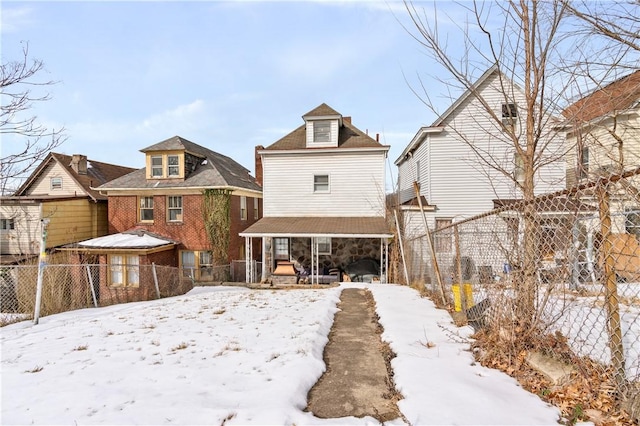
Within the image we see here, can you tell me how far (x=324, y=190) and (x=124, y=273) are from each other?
11109mm

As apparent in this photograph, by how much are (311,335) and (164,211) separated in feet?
51.4

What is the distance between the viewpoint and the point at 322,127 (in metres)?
17.0

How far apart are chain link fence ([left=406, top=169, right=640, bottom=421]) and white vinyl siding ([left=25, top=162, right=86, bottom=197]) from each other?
24.4 meters

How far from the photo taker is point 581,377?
2961 mm

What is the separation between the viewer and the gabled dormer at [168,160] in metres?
18.1

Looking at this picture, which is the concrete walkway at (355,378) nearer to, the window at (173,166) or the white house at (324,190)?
the white house at (324,190)

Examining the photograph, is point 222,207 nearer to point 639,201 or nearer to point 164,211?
point 164,211

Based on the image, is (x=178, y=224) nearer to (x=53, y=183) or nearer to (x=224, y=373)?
(x=53, y=183)

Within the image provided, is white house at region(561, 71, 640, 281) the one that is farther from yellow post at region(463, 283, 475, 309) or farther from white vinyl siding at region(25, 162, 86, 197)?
white vinyl siding at region(25, 162, 86, 197)

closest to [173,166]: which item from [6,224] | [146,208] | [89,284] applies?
[146,208]

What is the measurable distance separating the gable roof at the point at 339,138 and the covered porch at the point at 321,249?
389 centimetres

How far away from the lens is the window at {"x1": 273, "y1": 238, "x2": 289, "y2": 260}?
54.9 feet

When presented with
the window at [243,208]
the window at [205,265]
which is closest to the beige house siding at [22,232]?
the window at [205,265]

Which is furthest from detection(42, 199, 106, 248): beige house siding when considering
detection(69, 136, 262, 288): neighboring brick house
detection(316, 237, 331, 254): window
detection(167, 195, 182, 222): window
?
detection(316, 237, 331, 254): window
